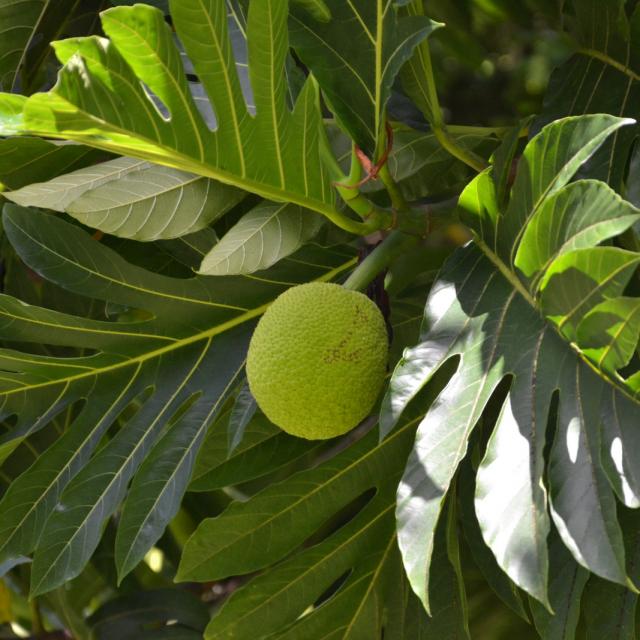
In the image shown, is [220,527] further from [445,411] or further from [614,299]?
[614,299]

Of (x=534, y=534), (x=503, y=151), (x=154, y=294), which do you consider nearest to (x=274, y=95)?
(x=503, y=151)

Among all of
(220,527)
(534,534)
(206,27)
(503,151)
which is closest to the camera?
(534,534)

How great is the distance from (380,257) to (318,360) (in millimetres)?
153

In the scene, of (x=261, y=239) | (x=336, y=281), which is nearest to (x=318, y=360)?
(x=261, y=239)

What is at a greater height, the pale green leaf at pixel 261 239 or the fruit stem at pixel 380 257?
the pale green leaf at pixel 261 239

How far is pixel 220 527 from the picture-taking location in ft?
3.43

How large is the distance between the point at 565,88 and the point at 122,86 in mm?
538

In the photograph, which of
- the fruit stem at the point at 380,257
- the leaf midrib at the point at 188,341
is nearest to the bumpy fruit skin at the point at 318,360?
the fruit stem at the point at 380,257

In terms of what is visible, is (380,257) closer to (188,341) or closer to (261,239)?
(261,239)

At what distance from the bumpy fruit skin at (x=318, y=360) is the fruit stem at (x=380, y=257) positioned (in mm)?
47

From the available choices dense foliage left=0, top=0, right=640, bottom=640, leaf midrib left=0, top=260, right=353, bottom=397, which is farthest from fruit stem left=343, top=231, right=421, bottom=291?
leaf midrib left=0, top=260, right=353, bottom=397

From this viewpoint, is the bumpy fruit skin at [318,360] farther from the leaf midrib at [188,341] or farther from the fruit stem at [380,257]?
the leaf midrib at [188,341]

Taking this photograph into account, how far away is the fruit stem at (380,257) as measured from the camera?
3.10 feet

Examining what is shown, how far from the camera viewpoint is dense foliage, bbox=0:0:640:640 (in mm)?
725
